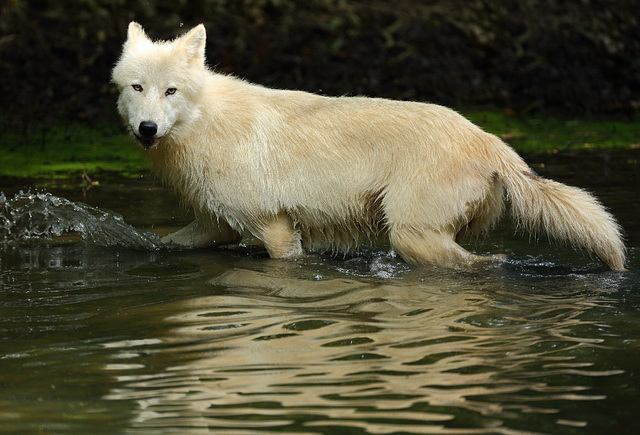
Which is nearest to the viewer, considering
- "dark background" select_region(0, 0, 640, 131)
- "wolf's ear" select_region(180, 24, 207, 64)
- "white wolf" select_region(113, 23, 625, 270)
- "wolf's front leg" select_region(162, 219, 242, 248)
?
"white wolf" select_region(113, 23, 625, 270)

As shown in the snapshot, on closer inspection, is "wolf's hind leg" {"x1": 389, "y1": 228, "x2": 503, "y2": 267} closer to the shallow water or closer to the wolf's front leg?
the shallow water

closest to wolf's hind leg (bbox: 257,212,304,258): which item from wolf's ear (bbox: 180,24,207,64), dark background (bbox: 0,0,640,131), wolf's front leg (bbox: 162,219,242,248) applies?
wolf's front leg (bbox: 162,219,242,248)

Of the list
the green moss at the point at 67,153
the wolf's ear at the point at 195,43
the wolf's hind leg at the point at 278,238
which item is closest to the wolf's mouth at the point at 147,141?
the wolf's ear at the point at 195,43

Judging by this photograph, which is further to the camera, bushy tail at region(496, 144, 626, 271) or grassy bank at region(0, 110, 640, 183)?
grassy bank at region(0, 110, 640, 183)

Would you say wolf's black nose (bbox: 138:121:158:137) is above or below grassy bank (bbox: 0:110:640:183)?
below

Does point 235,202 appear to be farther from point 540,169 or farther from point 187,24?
point 187,24

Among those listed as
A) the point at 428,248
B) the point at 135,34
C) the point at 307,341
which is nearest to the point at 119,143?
the point at 135,34

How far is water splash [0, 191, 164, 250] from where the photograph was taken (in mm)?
7277

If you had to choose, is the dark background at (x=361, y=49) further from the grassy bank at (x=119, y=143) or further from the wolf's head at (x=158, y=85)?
the wolf's head at (x=158, y=85)

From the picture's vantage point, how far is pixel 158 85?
6508 millimetres

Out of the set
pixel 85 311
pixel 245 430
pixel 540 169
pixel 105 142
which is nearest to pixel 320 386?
pixel 245 430

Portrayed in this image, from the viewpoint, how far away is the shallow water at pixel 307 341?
3.64 m

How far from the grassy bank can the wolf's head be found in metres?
3.61

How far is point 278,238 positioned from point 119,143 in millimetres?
5833
